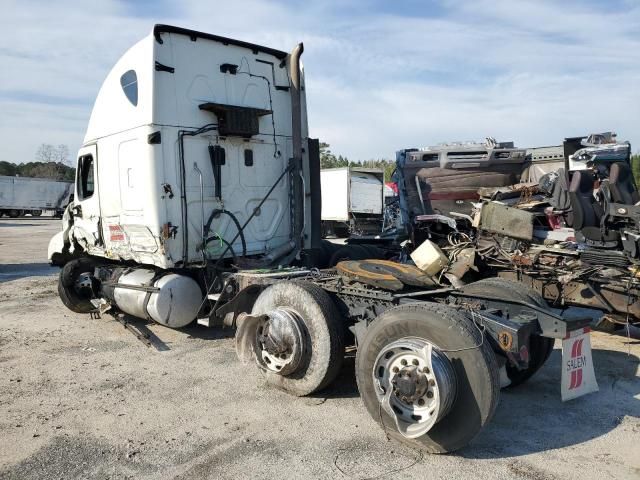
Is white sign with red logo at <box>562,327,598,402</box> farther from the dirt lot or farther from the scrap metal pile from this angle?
the scrap metal pile

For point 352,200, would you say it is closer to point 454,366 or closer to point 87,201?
point 87,201

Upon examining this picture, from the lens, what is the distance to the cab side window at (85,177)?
8061mm

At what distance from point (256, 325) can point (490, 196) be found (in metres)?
4.77

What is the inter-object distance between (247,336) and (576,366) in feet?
8.90

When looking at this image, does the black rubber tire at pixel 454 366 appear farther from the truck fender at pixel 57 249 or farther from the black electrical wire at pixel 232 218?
the truck fender at pixel 57 249

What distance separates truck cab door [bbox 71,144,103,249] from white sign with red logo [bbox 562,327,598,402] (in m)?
6.31

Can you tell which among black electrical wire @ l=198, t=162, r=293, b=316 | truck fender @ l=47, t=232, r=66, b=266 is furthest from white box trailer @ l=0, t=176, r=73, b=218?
black electrical wire @ l=198, t=162, r=293, b=316

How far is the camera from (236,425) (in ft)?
14.1

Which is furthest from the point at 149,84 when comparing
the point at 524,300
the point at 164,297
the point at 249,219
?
the point at 524,300

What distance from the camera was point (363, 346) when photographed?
158 inches

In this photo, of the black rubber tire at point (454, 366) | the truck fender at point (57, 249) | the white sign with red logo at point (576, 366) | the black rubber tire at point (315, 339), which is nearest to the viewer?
the black rubber tire at point (454, 366)

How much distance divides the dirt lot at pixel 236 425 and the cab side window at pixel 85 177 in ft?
8.57

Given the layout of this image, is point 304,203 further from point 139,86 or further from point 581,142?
point 581,142

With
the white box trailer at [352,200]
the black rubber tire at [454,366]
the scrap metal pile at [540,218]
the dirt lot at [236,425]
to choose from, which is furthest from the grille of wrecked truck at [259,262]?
the white box trailer at [352,200]
